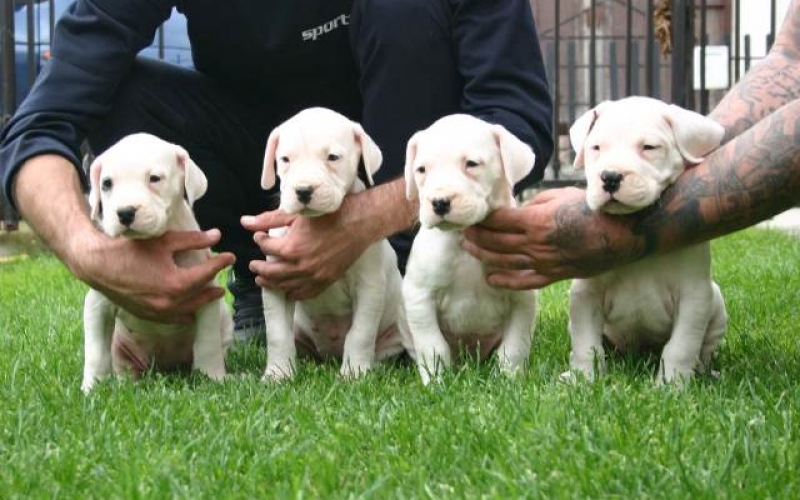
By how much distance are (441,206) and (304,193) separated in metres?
0.51

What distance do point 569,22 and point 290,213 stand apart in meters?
10.4

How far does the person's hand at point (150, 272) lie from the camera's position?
3.77 meters

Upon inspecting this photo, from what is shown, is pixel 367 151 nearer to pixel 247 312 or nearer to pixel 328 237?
pixel 328 237

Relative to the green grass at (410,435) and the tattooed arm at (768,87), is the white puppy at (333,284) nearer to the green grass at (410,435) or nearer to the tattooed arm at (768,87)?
the green grass at (410,435)

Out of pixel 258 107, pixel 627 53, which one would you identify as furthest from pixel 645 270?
pixel 627 53

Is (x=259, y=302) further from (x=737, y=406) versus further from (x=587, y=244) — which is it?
(x=737, y=406)

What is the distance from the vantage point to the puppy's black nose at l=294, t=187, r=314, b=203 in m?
3.69

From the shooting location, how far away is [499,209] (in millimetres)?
3666

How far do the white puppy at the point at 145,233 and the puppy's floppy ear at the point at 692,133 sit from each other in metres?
1.54

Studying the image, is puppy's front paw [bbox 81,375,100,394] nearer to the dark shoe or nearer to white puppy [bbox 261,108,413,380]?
white puppy [bbox 261,108,413,380]

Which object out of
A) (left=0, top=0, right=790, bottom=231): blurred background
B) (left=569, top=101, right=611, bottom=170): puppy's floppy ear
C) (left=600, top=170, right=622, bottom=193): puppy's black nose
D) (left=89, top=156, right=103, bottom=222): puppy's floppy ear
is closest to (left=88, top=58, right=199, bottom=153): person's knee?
(left=89, top=156, right=103, bottom=222): puppy's floppy ear

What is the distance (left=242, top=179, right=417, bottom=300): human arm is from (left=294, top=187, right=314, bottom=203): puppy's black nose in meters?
0.28

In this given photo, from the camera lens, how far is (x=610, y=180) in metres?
3.25

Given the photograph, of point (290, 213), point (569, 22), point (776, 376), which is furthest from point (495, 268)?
point (569, 22)
